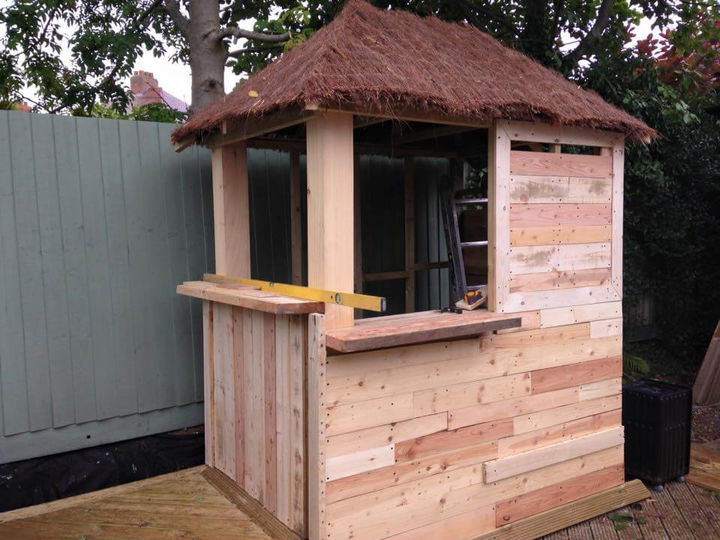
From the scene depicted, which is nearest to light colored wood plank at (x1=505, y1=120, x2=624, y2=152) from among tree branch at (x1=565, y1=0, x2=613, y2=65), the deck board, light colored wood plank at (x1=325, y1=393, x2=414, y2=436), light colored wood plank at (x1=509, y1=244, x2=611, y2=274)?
light colored wood plank at (x1=509, y1=244, x2=611, y2=274)

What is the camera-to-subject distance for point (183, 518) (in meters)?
3.63

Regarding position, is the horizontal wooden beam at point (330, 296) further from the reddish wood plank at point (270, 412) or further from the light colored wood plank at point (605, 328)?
the light colored wood plank at point (605, 328)

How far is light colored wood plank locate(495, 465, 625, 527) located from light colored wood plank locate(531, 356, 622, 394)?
585 mm

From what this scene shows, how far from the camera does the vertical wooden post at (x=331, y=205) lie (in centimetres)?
305

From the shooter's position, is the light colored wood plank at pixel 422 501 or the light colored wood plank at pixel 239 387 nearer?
the light colored wood plank at pixel 422 501

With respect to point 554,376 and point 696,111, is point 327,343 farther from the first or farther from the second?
point 696,111

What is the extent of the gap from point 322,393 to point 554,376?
1.53 metres

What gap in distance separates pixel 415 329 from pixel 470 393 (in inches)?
24.1

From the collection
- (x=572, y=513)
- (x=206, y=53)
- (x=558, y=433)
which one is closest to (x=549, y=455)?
(x=558, y=433)

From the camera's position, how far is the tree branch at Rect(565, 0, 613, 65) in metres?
6.48

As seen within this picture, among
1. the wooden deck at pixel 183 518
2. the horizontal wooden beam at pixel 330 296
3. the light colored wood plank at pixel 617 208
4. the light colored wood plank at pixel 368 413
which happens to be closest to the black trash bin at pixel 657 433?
the wooden deck at pixel 183 518

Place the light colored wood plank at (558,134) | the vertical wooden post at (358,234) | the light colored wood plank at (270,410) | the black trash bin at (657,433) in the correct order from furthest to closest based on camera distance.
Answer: the vertical wooden post at (358,234), the black trash bin at (657,433), the light colored wood plank at (558,134), the light colored wood plank at (270,410)

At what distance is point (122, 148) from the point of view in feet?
14.0

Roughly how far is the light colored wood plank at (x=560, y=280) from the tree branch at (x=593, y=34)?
11.2 feet
